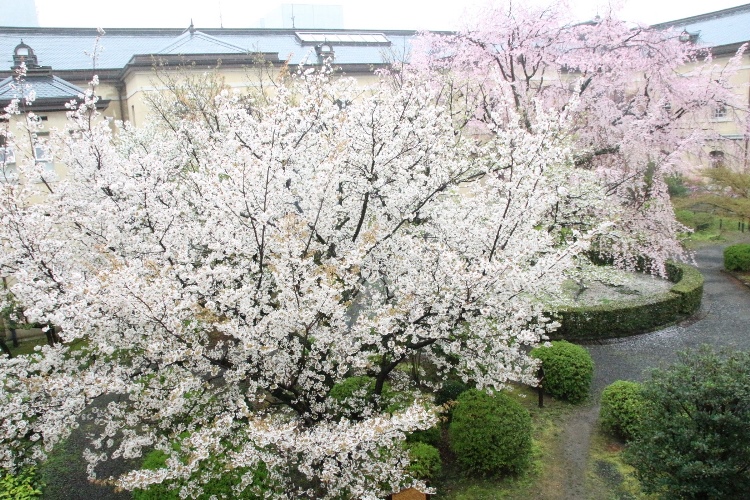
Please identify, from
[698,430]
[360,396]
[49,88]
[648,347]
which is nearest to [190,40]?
[49,88]

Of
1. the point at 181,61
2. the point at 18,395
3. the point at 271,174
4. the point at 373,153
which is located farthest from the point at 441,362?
the point at 181,61

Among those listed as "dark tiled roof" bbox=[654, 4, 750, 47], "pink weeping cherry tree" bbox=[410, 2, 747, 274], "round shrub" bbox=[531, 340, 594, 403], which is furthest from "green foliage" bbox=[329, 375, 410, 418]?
"dark tiled roof" bbox=[654, 4, 750, 47]

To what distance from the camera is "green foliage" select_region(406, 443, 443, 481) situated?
25.5 ft

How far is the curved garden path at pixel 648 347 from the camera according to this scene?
8.90m

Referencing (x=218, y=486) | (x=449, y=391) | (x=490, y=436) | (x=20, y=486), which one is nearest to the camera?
(x=218, y=486)

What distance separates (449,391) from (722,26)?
30377mm

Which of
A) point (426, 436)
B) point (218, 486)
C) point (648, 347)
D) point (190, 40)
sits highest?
point (190, 40)

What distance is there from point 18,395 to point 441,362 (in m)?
6.75

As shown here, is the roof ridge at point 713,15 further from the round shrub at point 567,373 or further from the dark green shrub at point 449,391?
the dark green shrub at point 449,391

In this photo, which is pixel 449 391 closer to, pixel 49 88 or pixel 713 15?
pixel 49 88

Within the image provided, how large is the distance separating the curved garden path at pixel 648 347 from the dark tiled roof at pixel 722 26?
52.7ft

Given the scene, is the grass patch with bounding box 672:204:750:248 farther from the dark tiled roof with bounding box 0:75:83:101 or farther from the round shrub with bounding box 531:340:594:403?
the dark tiled roof with bounding box 0:75:83:101

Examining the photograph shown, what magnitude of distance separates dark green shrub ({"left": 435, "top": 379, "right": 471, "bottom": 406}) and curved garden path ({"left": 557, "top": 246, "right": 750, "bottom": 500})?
2.15m

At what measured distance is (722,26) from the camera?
28.2 meters
